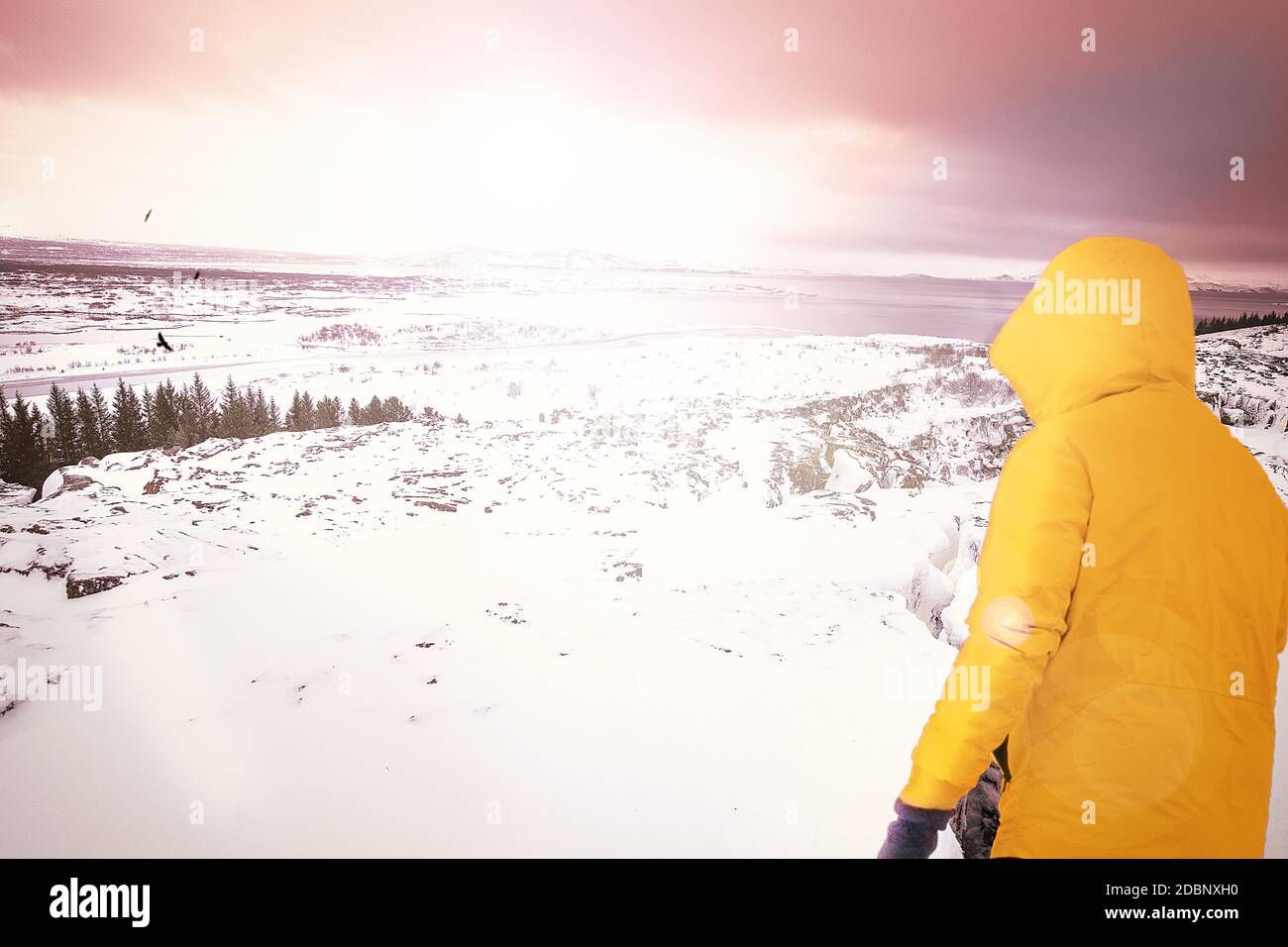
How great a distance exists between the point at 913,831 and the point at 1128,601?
0.87 metres

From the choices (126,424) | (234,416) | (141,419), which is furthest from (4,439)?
(234,416)

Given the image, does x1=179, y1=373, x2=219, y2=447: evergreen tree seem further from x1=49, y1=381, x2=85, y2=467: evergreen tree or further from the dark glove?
the dark glove

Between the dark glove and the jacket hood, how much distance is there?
1.21m

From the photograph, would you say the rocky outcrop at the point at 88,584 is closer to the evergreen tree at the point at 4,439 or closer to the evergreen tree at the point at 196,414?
the evergreen tree at the point at 4,439

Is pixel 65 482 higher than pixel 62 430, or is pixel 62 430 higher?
pixel 62 430

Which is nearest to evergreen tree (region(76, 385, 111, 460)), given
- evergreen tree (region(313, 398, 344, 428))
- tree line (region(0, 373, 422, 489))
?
tree line (region(0, 373, 422, 489))

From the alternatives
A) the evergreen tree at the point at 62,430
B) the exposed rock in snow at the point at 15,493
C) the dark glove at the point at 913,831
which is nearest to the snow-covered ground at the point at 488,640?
the exposed rock in snow at the point at 15,493

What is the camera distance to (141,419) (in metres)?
8.83

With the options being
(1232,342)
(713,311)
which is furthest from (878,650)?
(713,311)

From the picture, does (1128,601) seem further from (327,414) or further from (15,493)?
(327,414)

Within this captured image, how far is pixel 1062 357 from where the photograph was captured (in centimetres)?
130

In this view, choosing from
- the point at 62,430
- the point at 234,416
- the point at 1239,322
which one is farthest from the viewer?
the point at 1239,322

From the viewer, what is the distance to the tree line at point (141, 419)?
7.04 metres
